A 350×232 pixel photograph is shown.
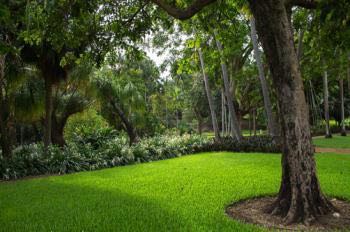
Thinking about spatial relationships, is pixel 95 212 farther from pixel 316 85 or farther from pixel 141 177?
pixel 316 85

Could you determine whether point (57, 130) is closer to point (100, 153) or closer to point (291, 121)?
point (100, 153)

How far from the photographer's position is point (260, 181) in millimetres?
7797

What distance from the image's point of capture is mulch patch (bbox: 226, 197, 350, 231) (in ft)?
15.0

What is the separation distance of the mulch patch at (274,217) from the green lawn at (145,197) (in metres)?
0.25

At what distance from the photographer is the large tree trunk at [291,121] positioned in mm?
4852

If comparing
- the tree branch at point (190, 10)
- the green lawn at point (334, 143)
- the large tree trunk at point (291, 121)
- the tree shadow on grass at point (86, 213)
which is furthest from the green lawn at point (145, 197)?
the green lawn at point (334, 143)

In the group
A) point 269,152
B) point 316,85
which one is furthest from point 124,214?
point 316,85

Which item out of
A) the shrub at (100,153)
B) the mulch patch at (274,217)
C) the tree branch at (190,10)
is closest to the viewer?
the mulch patch at (274,217)

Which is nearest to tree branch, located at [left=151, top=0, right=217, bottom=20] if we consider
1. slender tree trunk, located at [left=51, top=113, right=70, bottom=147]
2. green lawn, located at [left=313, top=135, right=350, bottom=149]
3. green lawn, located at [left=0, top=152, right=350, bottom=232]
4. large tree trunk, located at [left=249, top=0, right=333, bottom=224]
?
large tree trunk, located at [left=249, top=0, right=333, bottom=224]

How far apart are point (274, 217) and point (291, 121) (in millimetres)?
1456

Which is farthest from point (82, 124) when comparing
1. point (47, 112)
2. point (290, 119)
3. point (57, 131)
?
point (290, 119)

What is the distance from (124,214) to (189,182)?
2906 millimetres

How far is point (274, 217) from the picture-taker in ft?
16.7

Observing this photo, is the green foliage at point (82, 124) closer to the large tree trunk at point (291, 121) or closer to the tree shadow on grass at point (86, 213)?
the tree shadow on grass at point (86, 213)
